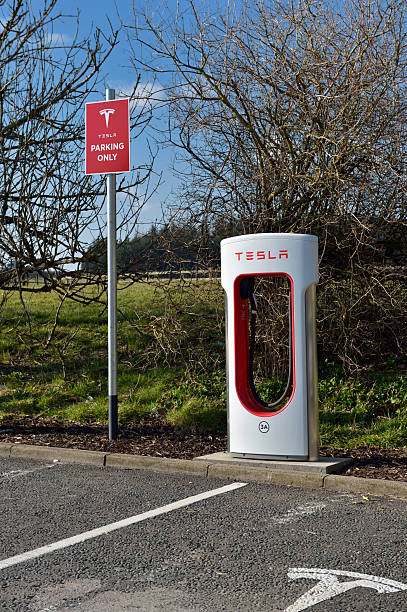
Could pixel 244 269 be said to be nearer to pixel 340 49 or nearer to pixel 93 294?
pixel 340 49

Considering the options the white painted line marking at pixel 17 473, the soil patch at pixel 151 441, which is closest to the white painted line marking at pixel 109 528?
the soil patch at pixel 151 441

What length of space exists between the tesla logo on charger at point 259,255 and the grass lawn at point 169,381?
7.15 ft

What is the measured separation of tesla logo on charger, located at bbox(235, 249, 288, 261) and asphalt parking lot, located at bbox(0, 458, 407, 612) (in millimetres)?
1992

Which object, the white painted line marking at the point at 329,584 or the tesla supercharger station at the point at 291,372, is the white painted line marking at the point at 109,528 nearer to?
the tesla supercharger station at the point at 291,372

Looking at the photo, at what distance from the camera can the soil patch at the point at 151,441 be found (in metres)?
6.63

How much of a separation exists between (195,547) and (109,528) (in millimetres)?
754

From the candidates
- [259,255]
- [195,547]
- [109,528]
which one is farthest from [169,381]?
[195,547]

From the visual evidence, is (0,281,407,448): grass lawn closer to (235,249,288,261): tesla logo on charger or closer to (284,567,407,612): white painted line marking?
(235,249,288,261): tesla logo on charger

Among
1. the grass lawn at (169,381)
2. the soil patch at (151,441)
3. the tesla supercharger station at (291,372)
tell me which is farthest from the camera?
the grass lawn at (169,381)

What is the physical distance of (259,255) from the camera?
6.63 metres

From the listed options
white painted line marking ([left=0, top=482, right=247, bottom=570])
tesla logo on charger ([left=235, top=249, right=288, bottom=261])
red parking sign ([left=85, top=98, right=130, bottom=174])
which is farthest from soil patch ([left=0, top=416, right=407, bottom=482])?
red parking sign ([left=85, top=98, right=130, bottom=174])

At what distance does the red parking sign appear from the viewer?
7.86 metres

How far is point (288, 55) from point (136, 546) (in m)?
6.63

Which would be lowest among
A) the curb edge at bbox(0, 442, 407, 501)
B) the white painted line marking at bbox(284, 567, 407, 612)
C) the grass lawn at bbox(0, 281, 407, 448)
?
the white painted line marking at bbox(284, 567, 407, 612)
